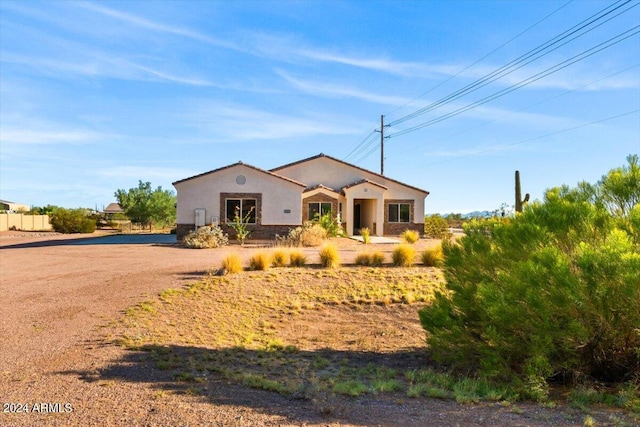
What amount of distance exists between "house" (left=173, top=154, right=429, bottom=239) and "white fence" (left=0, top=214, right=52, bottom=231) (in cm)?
2855

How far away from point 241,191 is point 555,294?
902 inches

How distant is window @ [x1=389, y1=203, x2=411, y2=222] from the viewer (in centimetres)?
3418

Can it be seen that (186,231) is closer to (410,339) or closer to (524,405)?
(410,339)

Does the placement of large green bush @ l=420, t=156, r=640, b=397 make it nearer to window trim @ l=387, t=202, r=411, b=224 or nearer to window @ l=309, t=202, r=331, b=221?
window @ l=309, t=202, r=331, b=221

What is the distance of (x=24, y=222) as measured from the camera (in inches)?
1921

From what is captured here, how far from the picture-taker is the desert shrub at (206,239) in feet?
76.6

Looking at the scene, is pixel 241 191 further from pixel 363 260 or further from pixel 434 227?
pixel 434 227

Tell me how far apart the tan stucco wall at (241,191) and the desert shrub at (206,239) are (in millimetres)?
2754

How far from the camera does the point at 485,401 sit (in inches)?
216

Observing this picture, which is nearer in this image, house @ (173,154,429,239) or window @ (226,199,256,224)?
house @ (173,154,429,239)

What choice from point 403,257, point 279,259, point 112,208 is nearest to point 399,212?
point 403,257

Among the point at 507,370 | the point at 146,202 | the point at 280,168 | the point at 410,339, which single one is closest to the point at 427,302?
the point at 410,339

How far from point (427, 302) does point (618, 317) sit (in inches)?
301

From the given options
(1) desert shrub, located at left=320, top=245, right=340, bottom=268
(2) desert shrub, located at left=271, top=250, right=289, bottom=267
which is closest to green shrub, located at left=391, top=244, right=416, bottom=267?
(1) desert shrub, located at left=320, top=245, right=340, bottom=268
